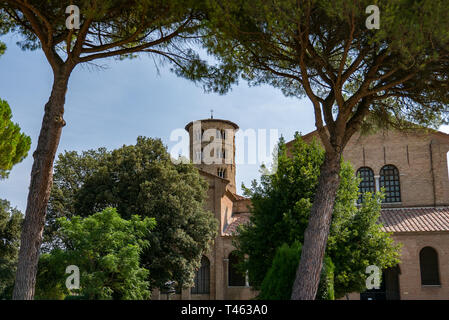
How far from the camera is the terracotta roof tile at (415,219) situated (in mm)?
20453

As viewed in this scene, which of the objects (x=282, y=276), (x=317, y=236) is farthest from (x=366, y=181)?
(x=317, y=236)

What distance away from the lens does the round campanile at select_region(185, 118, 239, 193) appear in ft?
122

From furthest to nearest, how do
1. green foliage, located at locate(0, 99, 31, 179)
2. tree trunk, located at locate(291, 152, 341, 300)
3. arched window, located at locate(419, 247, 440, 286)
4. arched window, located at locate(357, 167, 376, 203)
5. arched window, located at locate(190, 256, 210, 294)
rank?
arched window, located at locate(190, 256, 210, 294) → arched window, located at locate(357, 167, 376, 203) → arched window, located at locate(419, 247, 440, 286) → green foliage, located at locate(0, 99, 31, 179) → tree trunk, located at locate(291, 152, 341, 300)

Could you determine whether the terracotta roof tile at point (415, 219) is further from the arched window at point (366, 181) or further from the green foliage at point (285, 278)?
the green foliage at point (285, 278)

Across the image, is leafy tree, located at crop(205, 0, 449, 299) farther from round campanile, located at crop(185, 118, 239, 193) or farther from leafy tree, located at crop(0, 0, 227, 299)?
round campanile, located at crop(185, 118, 239, 193)

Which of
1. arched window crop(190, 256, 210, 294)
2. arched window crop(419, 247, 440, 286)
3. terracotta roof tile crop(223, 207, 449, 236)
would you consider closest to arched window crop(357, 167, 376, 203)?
terracotta roof tile crop(223, 207, 449, 236)

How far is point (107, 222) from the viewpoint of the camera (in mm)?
12273

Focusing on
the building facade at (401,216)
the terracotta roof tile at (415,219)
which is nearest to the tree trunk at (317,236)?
the building facade at (401,216)

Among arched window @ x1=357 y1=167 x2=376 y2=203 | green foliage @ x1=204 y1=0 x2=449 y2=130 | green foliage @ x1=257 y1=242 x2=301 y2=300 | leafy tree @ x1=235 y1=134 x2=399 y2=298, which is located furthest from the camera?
arched window @ x1=357 y1=167 x2=376 y2=203

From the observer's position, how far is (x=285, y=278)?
1014cm

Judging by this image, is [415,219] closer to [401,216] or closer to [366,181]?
[401,216]

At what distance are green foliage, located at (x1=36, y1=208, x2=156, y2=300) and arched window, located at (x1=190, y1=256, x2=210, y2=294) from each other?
1163 centimetres
